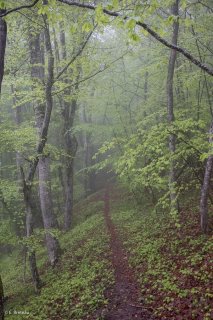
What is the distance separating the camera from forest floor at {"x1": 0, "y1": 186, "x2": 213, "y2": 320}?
255 inches

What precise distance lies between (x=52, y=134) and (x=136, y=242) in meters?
20.9

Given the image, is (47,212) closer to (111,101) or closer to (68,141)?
(68,141)

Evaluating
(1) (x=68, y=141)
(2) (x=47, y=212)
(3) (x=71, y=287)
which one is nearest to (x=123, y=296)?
(3) (x=71, y=287)

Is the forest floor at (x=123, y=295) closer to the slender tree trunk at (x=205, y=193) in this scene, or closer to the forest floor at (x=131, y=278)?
the forest floor at (x=131, y=278)

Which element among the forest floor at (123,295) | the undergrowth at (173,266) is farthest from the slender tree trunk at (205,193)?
the forest floor at (123,295)

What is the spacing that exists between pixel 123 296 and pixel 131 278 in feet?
3.28

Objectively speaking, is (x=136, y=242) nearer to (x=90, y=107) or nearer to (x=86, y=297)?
(x=86, y=297)

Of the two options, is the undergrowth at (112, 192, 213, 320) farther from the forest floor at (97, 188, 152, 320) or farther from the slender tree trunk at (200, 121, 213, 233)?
the slender tree trunk at (200, 121, 213, 233)

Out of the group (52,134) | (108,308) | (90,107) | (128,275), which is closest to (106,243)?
(128,275)

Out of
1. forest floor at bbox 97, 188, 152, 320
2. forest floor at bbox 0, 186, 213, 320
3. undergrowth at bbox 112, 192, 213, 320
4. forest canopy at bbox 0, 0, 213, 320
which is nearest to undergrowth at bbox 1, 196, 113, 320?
forest floor at bbox 0, 186, 213, 320

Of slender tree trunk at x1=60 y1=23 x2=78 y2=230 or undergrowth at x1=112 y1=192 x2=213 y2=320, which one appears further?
slender tree trunk at x1=60 y1=23 x2=78 y2=230

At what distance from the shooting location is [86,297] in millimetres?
7758

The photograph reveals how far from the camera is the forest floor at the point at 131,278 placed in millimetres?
6473

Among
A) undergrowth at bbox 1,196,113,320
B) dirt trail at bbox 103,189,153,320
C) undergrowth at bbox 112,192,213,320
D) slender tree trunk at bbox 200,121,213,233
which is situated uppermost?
slender tree trunk at bbox 200,121,213,233
